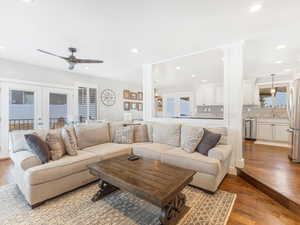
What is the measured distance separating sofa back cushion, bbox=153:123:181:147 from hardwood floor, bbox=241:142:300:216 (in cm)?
139

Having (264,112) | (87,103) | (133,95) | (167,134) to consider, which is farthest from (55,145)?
(264,112)

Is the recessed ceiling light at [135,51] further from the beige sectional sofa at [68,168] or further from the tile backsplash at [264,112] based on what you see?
the tile backsplash at [264,112]

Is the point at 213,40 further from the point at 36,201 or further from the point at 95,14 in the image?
the point at 36,201

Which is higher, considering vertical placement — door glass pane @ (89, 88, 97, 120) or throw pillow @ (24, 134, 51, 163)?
door glass pane @ (89, 88, 97, 120)

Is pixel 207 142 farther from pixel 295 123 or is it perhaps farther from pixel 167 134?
pixel 295 123

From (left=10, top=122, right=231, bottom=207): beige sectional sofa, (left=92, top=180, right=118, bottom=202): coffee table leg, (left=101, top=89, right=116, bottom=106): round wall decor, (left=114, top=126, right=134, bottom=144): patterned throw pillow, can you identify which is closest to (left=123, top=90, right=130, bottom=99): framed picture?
(left=101, top=89, right=116, bottom=106): round wall decor

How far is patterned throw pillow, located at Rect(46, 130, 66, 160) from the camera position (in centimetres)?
236

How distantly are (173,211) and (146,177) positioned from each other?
0.49 meters

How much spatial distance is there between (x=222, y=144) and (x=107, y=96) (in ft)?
17.0

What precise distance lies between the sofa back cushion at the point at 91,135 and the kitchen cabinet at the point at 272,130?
207 inches

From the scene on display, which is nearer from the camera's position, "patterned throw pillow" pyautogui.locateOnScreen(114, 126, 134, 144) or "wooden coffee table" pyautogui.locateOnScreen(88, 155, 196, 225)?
"wooden coffee table" pyautogui.locateOnScreen(88, 155, 196, 225)

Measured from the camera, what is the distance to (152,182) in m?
1.63

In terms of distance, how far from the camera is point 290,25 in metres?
2.43

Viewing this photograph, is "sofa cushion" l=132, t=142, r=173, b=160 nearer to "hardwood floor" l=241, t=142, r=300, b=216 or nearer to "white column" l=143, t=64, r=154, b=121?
Answer: "white column" l=143, t=64, r=154, b=121
